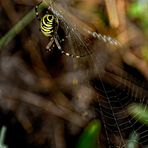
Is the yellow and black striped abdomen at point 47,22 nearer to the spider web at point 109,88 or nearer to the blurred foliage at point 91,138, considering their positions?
the spider web at point 109,88

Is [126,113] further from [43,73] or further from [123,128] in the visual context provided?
[43,73]

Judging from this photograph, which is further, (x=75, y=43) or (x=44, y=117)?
(x=44, y=117)

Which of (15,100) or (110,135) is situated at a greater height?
(15,100)

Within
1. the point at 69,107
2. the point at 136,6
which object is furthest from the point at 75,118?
the point at 136,6

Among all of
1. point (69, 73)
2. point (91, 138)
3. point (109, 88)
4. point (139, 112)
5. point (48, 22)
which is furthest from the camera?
point (69, 73)

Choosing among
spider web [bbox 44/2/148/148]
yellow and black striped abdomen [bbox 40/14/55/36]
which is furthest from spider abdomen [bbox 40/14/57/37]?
spider web [bbox 44/2/148/148]

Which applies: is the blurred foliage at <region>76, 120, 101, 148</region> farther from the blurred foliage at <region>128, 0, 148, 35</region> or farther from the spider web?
the blurred foliage at <region>128, 0, 148, 35</region>

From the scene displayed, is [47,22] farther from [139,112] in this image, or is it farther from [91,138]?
[139,112]

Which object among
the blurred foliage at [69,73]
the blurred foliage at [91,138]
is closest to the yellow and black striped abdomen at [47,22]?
the blurred foliage at [91,138]

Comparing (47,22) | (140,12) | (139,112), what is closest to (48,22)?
(47,22)
